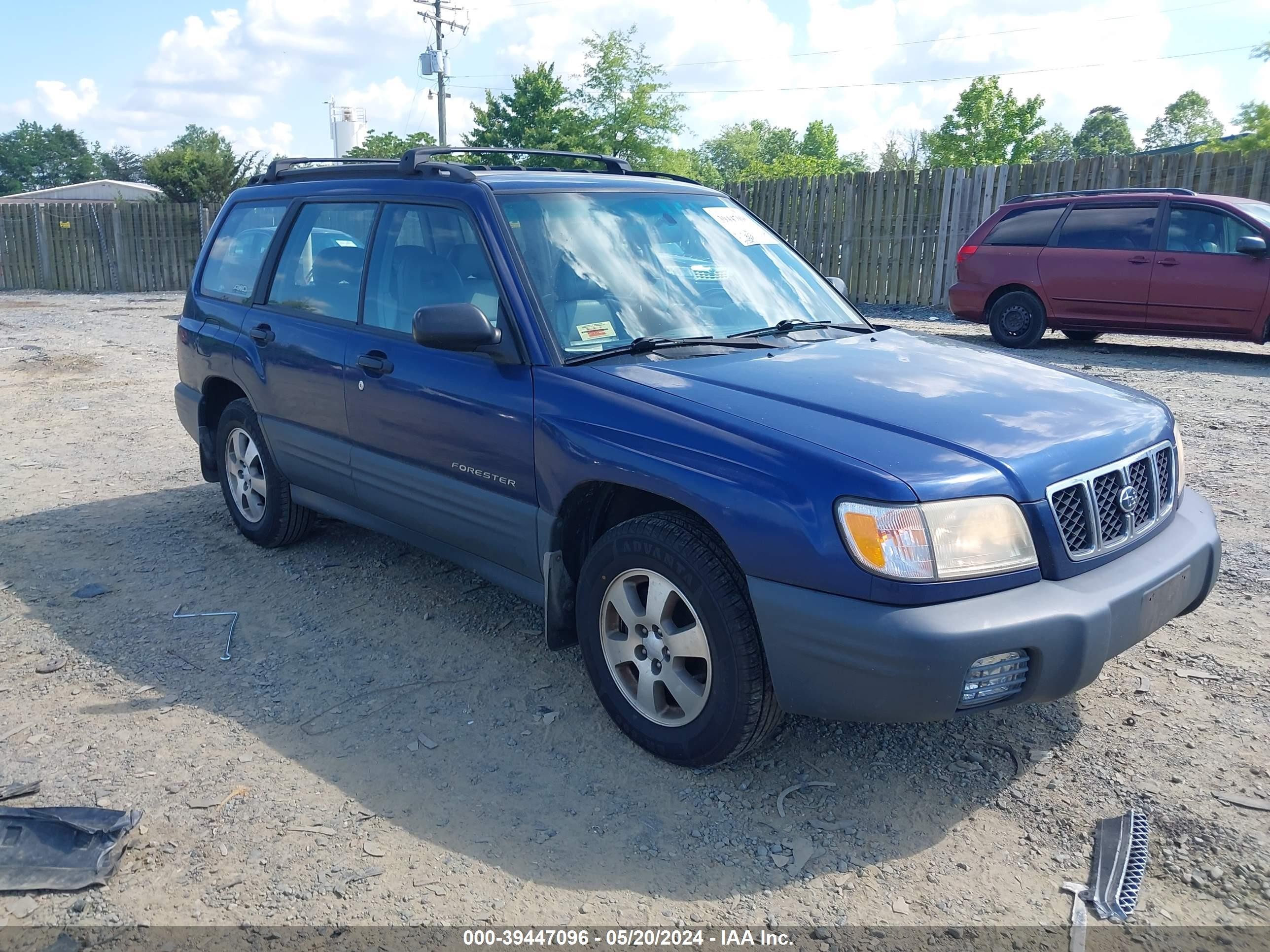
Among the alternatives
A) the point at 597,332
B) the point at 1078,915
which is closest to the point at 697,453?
the point at 597,332

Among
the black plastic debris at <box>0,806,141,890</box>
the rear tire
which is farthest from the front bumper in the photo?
the rear tire

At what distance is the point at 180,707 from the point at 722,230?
2.85 m

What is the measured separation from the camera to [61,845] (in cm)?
286

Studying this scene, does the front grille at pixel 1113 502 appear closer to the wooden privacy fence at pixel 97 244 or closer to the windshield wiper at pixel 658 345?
the windshield wiper at pixel 658 345

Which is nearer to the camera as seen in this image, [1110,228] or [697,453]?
[697,453]

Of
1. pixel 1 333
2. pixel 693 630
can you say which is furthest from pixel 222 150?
pixel 693 630

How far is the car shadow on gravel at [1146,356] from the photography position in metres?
10.1

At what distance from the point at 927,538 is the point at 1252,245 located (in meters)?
9.34

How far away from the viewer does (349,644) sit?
426 cm

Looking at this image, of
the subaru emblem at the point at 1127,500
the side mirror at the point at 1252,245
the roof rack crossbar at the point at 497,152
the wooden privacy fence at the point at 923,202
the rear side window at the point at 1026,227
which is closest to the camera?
the subaru emblem at the point at 1127,500

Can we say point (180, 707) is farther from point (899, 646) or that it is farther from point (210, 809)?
point (899, 646)

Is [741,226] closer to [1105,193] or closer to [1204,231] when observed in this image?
[1204,231]

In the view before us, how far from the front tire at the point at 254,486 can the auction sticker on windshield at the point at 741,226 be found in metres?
2.50

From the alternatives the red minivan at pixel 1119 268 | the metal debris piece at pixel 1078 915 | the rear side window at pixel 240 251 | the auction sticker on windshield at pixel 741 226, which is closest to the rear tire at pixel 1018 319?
the red minivan at pixel 1119 268
